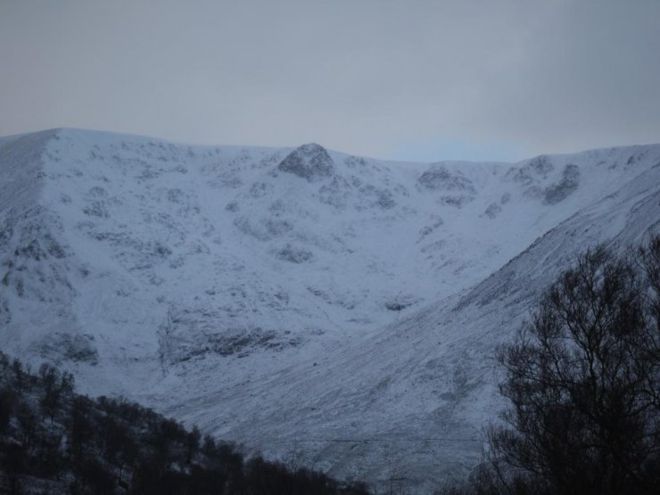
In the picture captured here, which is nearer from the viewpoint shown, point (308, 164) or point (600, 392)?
point (600, 392)

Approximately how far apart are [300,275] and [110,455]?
234ft

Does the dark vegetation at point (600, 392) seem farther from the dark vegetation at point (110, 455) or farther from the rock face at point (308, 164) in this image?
the rock face at point (308, 164)

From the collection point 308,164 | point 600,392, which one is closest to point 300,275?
point 308,164

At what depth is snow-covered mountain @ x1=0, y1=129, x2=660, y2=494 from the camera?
210ft

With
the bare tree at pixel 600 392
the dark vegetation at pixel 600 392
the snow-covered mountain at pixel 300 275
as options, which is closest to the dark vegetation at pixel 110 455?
the snow-covered mountain at pixel 300 275

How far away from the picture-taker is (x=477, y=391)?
194 ft

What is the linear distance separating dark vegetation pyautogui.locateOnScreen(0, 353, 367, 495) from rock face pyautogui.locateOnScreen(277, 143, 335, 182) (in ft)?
329

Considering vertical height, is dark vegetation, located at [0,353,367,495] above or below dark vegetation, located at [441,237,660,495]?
below

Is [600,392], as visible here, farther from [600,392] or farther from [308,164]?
[308,164]

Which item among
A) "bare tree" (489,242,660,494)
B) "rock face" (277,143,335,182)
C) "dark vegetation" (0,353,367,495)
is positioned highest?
"rock face" (277,143,335,182)

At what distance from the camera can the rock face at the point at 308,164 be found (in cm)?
17012

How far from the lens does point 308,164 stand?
17212 centimetres

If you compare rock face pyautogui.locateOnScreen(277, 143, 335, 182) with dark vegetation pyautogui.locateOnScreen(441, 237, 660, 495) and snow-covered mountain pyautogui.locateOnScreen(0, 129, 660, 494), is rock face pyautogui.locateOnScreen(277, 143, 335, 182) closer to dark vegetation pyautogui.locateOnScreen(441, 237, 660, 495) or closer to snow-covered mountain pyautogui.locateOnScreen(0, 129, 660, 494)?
snow-covered mountain pyautogui.locateOnScreen(0, 129, 660, 494)

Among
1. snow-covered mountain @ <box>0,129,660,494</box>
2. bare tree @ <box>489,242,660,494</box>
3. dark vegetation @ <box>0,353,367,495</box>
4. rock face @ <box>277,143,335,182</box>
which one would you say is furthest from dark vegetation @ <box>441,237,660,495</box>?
rock face @ <box>277,143,335,182</box>
